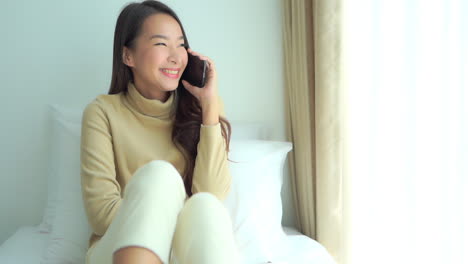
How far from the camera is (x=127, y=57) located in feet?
4.45

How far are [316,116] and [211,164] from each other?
1.55 feet

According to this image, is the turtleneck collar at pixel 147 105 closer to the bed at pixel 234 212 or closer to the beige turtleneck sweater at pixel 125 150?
the beige turtleneck sweater at pixel 125 150

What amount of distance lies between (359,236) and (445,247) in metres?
0.34

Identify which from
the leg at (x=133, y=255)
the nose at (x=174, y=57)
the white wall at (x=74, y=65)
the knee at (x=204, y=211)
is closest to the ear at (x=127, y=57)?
the nose at (x=174, y=57)

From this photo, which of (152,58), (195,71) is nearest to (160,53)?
(152,58)

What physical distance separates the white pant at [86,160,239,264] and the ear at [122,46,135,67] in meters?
0.52

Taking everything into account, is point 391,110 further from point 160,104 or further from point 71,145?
point 71,145

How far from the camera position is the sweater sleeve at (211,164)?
4.19ft

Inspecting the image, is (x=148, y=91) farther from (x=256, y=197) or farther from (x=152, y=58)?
(x=256, y=197)

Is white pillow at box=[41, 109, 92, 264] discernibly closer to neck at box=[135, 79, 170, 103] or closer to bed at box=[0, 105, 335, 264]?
bed at box=[0, 105, 335, 264]

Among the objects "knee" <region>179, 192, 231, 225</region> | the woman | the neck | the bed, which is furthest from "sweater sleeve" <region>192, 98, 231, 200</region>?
"knee" <region>179, 192, 231, 225</region>

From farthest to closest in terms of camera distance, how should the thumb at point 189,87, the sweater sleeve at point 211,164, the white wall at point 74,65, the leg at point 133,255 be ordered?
the white wall at point 74,65 < the thumb at point 189,87 < the sweater sleeve at point 211,164 < the leg at point 133,255

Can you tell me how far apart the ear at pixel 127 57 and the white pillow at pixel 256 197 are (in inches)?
17.3

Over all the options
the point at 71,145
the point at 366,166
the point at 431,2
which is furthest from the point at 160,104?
the point at 431,2
